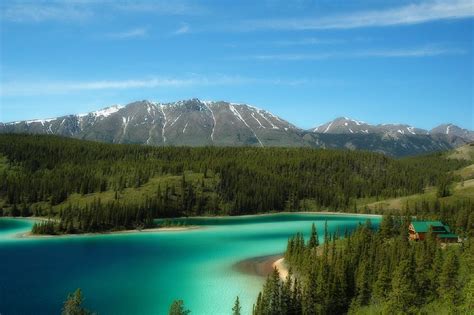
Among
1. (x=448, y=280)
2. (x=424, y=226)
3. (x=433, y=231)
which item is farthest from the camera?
(x=424, y=226)

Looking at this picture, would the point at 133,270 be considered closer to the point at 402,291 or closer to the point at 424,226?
the point at 402,291

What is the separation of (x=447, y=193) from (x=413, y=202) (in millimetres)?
13368

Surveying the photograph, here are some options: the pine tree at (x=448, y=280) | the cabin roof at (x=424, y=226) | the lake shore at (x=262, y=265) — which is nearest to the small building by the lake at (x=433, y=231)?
the cabin roof at (x=424, y=226)

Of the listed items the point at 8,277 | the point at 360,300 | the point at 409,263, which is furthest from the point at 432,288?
the point at 8,277

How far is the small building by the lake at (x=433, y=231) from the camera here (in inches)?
3890

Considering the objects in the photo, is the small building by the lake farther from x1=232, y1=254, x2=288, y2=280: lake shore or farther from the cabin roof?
x1=232, y1=254, x2=288, y2=280: lake shore

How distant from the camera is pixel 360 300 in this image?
Result: 5888 centimetres

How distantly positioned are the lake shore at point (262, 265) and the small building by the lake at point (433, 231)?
92.8ft

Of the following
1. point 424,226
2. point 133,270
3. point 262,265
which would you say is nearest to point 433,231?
point 424,226

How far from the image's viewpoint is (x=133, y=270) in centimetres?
8425

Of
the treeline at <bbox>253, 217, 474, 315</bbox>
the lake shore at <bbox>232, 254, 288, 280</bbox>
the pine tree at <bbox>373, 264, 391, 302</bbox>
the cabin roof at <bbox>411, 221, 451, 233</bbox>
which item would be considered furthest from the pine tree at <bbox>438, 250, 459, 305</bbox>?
the cabin roof at <bbox>411, 221, 451, 233</bbox>

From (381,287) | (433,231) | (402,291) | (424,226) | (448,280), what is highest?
(424,226)

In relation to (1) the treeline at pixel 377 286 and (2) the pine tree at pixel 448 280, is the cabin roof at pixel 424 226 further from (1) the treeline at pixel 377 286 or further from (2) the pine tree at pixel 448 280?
(2) the pine tree at pixel 448 280

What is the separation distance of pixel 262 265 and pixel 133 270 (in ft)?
73.7
